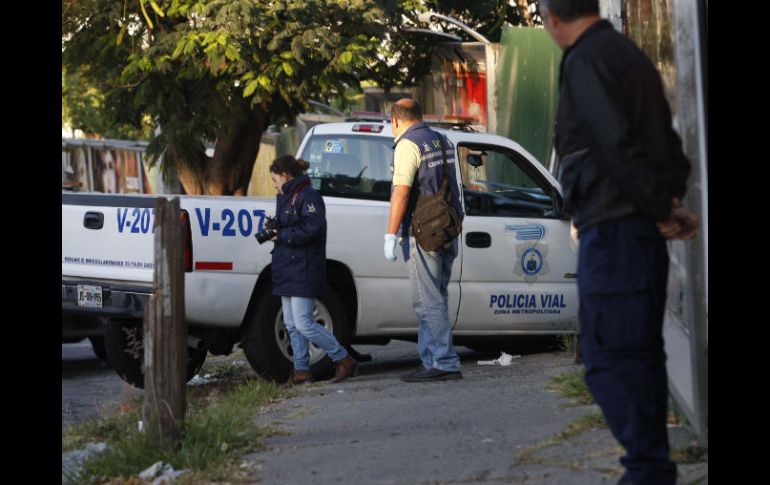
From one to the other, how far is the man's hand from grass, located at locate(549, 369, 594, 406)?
2.45 metres

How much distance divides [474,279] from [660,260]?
4766 millimetres

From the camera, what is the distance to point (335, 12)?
14820 millimetres

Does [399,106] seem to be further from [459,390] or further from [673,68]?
[673,68]

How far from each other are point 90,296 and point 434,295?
7.39 feet

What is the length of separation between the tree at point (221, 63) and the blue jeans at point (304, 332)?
20.5ft

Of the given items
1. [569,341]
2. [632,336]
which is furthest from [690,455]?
[569,341]

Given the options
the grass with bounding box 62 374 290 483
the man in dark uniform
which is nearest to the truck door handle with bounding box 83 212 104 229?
the grass with bounding box 62 374 290 483

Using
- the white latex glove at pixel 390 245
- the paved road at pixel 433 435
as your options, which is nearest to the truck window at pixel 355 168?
the white latex glove at pixel 390 245

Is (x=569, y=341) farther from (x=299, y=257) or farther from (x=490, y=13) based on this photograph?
(x=490, y=13)

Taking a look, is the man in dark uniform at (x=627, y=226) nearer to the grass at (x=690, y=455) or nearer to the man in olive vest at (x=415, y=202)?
the grass at (x=690, y=455)

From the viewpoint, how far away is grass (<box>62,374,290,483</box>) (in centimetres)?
580
